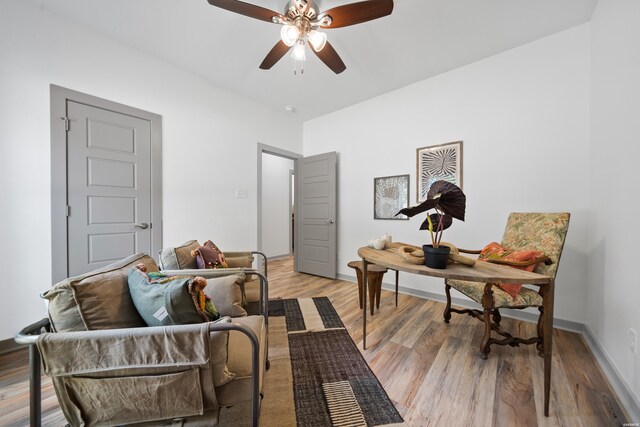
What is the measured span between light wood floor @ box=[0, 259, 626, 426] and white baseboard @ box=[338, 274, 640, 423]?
0.04 metres

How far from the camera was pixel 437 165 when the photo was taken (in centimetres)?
283

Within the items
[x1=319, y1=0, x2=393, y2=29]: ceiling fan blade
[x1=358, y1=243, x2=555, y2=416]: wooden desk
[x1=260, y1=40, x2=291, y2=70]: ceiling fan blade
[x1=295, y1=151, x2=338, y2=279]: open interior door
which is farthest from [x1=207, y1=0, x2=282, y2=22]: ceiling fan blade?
[x1=295, y1=151, x2=338, y2=279]: open interior door

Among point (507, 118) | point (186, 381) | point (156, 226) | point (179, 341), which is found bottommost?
point (186, 381)

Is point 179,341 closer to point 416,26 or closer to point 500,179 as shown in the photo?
point 416,26

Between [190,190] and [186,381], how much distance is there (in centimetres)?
250

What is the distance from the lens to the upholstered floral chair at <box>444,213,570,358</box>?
5.51ft

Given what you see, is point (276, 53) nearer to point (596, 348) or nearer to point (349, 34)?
point (349, 34)

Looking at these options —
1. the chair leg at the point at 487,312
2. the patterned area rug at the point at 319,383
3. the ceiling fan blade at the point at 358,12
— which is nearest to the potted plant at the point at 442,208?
the chair leg at the point at 487,312

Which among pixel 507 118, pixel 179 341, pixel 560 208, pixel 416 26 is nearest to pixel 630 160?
pixel 560 208

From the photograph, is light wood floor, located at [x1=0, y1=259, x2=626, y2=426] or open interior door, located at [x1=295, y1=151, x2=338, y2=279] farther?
open interior door, located at [x1=295, y1=151, x2=338, y2=279]

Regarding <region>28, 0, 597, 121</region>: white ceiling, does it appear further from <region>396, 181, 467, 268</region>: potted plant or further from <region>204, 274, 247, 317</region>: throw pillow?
<region>204, 274, 247, 317</region>: throw pillow

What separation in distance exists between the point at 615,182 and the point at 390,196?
1984 millimetres

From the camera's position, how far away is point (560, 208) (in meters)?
2.16

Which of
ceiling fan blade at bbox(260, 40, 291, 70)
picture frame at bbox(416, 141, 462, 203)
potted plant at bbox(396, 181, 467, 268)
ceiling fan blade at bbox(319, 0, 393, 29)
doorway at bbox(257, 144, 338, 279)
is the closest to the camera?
potted plant at bbox(396, 181, 467, 268)
